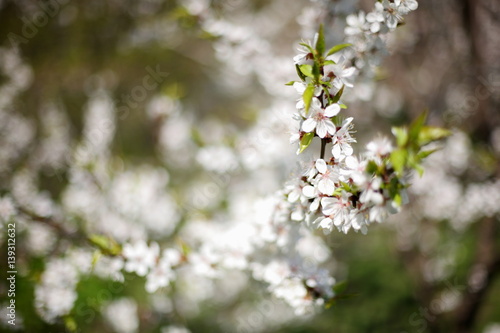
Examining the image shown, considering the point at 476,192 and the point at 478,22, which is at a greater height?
the point at 478,22

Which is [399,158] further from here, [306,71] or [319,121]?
[306,71]

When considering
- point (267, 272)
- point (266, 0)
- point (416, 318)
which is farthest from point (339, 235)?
point (266, 0)

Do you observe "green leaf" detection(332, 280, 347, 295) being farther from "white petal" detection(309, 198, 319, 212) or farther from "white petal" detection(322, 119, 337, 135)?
"white petal" detection(322, 119, 337, 135)

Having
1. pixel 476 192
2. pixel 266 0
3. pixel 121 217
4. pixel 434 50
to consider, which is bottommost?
pixel 476 192

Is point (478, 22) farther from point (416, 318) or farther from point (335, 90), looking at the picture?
point (416, 318)

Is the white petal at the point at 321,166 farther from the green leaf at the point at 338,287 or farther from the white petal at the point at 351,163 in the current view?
the green leaf at the point at 338,287

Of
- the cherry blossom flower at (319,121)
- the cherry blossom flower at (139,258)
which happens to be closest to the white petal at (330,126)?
the cherry blossom flower at (319,121)
